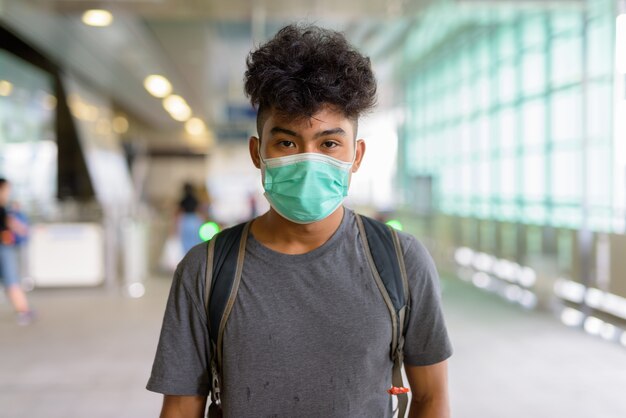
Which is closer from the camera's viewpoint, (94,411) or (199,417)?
(199,417)

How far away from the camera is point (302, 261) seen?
1.48 meters

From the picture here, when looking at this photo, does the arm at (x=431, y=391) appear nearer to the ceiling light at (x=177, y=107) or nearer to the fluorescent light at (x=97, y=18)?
the fluorescent light at (x=97, y=18)

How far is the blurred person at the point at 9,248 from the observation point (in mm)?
7301

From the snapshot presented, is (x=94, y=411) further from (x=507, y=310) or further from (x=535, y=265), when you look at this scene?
(x=535, y=265)

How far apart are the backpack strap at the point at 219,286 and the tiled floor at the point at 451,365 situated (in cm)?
322

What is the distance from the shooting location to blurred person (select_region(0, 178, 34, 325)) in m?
7.30

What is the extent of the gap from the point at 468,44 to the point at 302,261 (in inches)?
566

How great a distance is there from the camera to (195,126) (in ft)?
111

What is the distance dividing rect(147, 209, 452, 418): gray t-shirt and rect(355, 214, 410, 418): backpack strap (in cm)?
2

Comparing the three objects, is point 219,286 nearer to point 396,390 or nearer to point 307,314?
point 307,314

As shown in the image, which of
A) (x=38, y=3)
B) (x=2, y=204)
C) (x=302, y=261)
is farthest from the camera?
(x=38, y=3)

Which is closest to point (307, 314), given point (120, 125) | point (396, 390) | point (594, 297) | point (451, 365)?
point (396, 390)

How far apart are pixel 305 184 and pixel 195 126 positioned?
3310cm

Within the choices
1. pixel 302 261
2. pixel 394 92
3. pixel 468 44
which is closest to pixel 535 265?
pixel 394 92
